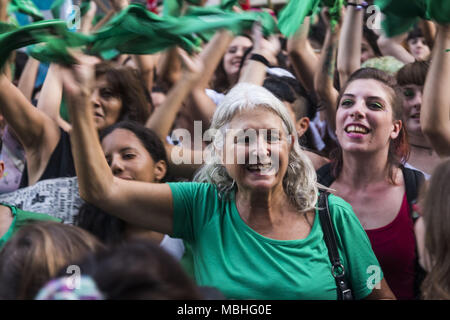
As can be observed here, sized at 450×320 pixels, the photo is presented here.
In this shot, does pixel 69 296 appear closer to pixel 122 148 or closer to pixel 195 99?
pixel 122 148

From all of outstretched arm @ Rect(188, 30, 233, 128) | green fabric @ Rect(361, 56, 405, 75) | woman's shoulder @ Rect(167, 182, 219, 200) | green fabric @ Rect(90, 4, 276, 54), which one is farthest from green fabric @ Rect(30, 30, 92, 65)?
green fabric @ Rect(361, 56, 405, 75)

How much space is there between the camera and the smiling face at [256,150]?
2176 millimetres

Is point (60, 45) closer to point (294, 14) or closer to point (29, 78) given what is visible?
point (294, 14)

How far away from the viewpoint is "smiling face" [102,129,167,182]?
2720 mm

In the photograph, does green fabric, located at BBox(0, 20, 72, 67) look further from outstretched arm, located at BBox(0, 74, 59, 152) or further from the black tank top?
→ the black tank top

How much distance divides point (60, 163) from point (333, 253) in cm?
128

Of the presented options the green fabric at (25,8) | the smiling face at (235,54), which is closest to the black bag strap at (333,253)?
the smiling face at (235,54)

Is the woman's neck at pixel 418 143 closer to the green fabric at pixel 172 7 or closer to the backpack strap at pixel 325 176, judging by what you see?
the backpack strap at pixel 325 176

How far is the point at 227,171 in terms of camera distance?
2.28 m

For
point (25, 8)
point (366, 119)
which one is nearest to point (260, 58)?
point (366, 119)

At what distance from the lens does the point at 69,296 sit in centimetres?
124

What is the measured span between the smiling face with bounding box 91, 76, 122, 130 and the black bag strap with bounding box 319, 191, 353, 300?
1349 millimetres

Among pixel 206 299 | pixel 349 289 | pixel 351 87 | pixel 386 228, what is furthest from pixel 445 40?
pixel 206 299
